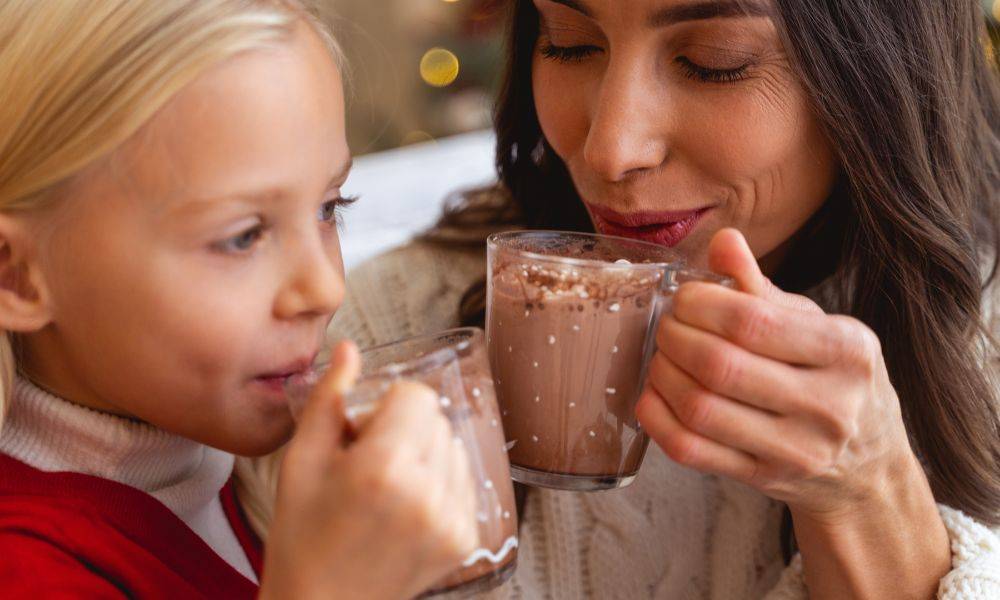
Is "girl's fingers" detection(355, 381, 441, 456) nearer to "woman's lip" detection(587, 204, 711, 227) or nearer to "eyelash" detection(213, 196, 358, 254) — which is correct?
"eyelash" detection(213, 196, 358, 254)

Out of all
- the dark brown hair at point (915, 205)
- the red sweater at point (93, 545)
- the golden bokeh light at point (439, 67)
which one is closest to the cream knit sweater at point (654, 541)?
the dark brown hair at point (915, 205)

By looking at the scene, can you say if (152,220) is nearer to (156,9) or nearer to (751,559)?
(156,9)

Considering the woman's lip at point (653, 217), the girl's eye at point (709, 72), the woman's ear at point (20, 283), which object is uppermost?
the girl's eye at point (709, 72)

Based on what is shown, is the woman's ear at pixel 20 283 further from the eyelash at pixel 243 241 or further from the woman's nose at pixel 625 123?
the woman's nose at pixel 625 123

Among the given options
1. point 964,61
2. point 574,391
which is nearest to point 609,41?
point 574,391

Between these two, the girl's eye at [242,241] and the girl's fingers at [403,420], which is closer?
the girl's fingers at [403,420]

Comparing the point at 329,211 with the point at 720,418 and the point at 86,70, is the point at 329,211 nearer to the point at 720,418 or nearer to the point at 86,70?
the point at 86,70

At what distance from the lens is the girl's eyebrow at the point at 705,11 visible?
124 cm

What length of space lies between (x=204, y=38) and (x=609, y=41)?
0.56m

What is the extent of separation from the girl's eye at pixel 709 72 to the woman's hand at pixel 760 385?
1.10 ft

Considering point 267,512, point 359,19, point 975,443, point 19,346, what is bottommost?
point 359,19

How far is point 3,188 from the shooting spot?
1067mm

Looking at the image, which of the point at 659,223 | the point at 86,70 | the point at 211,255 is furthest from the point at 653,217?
the point at 86,70

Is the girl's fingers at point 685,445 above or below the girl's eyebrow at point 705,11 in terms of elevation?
below
